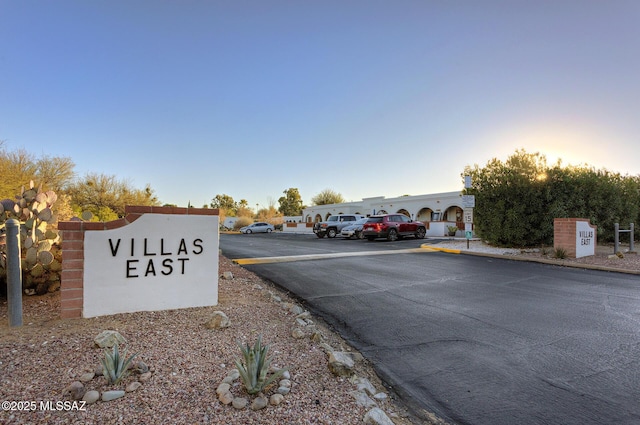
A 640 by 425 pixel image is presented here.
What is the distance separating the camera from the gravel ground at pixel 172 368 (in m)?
2.40

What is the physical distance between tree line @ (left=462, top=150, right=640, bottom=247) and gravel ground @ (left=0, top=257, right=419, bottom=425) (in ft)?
45.2

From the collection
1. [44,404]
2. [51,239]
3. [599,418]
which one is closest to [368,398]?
[599,418]

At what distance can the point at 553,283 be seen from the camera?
7.94 meters

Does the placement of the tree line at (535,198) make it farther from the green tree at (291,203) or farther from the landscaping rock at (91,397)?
the green tree at (291,203)

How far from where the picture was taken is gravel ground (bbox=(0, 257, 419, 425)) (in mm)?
2402

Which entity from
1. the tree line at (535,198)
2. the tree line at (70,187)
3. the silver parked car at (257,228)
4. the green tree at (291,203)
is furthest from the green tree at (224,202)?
the tree line at (535,198)

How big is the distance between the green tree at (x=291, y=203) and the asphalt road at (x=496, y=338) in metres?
63.3

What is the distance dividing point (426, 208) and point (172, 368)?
119 feet

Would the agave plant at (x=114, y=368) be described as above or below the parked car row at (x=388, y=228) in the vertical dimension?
below

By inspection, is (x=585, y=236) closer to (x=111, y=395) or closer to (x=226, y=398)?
(x=226, y=398)

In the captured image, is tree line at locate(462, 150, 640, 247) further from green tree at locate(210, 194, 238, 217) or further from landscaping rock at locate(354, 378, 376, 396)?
green tree at locate(210, 194, 238, 217)

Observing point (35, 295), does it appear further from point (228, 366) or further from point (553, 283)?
point (553, 283)

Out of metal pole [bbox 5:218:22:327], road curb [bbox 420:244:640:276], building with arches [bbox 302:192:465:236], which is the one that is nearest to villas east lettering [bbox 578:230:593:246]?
road curb [bbox 420:244:640:276]

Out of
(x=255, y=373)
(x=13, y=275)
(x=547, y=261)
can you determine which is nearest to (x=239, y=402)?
(x=255, y=373)
